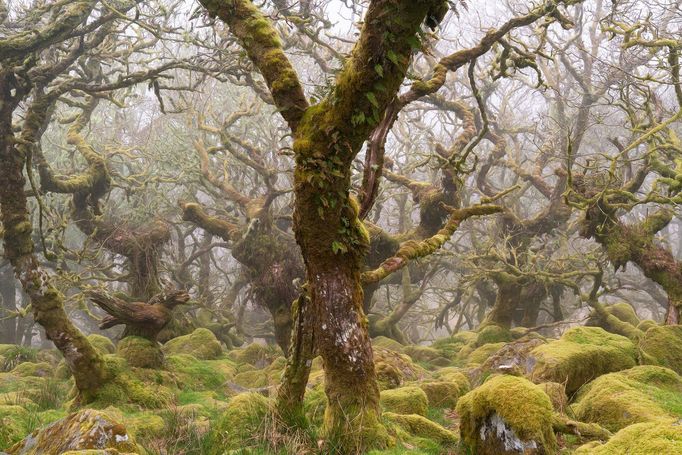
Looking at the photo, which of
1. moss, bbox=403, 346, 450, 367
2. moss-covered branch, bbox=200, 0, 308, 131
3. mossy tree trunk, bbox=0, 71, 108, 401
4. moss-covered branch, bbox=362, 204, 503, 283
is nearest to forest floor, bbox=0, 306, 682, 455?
mossy tree trunk, bbox=0, 71, 108, 401

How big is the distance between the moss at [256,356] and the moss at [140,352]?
4360mm

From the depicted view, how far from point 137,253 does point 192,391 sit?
17.8ft

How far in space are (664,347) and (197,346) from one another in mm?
10762

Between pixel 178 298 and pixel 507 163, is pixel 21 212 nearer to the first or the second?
pixel 178 298

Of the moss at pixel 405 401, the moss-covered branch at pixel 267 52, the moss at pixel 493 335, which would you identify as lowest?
the moss at pixel 405 401

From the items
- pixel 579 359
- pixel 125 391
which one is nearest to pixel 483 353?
pixel 579 359

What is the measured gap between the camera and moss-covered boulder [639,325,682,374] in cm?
975

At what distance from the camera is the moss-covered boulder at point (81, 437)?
4230mm

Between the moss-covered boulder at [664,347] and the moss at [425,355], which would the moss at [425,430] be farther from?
the moss at [425,355]

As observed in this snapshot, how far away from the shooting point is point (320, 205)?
5.20 meters

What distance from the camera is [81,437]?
13.9ft

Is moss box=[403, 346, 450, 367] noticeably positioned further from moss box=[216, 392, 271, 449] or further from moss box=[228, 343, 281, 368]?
moss box=[216, 392, 271, 449]

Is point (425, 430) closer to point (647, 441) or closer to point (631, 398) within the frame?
point (631, 398)

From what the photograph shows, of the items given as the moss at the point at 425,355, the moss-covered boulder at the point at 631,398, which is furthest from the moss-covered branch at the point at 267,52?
the moss at the point at 425,355
